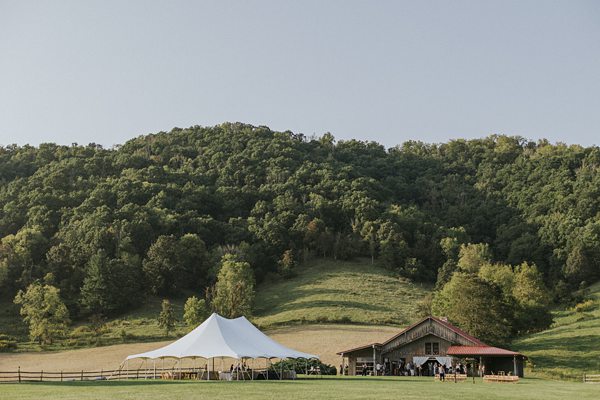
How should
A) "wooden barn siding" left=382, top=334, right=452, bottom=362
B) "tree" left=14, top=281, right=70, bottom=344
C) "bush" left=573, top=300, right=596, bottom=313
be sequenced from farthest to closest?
1. "bush" left=573, top=300, right=596, bottom=313
2. "tree" left=14, top=281, right=70, bottom=344
3. "wooden barn siding" left=382, top=334, right=452, bottom=362

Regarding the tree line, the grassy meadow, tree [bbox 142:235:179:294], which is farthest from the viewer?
the tree line

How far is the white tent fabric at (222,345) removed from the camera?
37.2m

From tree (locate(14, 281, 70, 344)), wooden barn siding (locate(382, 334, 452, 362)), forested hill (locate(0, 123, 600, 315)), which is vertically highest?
forested hill (locate(0, 123, 600, 315))

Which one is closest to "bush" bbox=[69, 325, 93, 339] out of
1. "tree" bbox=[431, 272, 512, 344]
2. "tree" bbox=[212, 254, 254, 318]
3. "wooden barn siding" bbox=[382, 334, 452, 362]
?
"tree" bbox=[212, 254, 254, 318]

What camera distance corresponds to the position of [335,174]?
120875 millimetres

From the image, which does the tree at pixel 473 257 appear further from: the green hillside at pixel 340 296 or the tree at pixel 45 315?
the tree at pixel 45 315

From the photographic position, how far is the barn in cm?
4984

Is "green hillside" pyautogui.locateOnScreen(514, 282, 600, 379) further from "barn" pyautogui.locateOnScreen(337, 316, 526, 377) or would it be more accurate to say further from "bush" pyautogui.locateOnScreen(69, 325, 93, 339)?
"bush" pyautogui.locateOnScreen(69, 325, 93, 339)

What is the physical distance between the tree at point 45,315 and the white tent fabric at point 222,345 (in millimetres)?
30064

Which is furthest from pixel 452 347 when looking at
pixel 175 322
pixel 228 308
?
pixel 175 322

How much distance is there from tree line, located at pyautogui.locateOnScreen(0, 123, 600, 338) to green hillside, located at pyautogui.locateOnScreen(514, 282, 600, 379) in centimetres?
928

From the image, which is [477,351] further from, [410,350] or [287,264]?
[287,264]

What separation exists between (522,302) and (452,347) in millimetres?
17870

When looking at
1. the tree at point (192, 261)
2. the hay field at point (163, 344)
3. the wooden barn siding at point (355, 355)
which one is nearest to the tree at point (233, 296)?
the hay field at point (163, 344)
